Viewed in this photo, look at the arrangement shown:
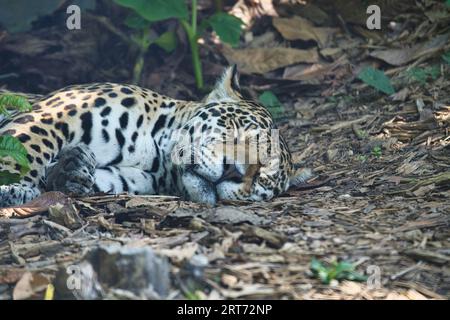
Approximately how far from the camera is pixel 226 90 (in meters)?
7.73

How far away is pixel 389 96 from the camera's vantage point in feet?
30.1

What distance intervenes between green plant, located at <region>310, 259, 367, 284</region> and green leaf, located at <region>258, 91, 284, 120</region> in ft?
16.1

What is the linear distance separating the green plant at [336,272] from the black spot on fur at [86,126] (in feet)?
10.9

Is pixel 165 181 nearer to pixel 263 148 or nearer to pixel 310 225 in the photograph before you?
pixel 263 148

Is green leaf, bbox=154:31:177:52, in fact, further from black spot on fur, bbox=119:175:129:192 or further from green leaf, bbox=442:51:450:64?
green leaf, bbox=442:51:450:64

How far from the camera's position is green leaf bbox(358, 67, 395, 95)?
29.7 feet

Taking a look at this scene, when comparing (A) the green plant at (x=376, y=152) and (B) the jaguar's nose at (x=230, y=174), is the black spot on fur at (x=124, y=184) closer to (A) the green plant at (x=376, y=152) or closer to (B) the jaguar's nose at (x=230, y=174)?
(B) the jaguar's nose at (x=230, y=174)

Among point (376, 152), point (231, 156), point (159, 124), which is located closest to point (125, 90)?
point (159, 124)

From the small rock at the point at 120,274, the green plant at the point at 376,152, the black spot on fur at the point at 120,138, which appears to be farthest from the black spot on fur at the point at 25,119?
the green plant at the point at 376,152

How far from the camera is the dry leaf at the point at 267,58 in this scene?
10.2 m

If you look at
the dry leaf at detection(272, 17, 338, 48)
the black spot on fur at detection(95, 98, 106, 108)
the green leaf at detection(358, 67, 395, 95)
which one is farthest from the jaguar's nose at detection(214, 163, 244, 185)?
the dry leaf at detection(272, 17, 338, 48)

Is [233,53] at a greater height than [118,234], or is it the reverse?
[233,53]

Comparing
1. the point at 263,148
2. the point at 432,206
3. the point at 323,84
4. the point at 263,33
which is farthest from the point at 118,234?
the point at 263,33

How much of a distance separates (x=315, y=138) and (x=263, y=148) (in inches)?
77.5
